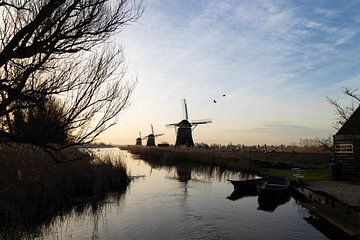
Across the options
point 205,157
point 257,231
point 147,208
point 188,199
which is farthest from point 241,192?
point 205,157

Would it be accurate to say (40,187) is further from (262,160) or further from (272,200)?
(262,160)

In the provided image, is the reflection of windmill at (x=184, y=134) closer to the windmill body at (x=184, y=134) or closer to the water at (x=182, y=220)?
the windmill body at (x=184, y=134)

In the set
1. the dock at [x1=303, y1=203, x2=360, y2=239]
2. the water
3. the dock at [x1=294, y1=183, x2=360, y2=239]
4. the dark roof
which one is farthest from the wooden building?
the dock at [x1=303, y1=203, x2=360, y2=239]

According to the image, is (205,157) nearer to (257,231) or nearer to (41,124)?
(257,231)

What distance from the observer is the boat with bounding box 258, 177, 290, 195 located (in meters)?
20.1

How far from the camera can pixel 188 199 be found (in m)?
19.9

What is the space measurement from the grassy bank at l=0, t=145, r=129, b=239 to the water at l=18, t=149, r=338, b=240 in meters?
0.91

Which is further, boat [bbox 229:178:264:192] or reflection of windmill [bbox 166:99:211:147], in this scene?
reflection of windmill [bbox 166:99:211:147]

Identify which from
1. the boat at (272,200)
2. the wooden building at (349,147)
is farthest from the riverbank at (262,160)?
the boat at (272,200)

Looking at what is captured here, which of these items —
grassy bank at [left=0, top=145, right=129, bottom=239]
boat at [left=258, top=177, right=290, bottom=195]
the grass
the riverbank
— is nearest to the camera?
grassy bank at [left=0, top=145, right=129, bottom=239]

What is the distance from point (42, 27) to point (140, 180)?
2294 centimetres

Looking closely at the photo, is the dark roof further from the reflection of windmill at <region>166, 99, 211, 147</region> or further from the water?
the reflection of windmill at <region>166, 99, 211, 147</region>

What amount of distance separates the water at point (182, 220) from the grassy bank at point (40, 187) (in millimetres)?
909

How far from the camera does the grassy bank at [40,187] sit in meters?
13.2
